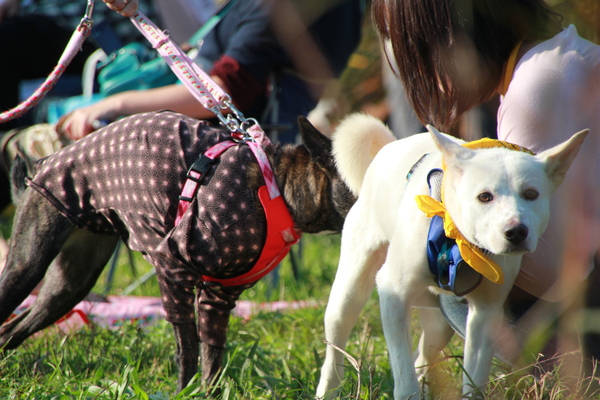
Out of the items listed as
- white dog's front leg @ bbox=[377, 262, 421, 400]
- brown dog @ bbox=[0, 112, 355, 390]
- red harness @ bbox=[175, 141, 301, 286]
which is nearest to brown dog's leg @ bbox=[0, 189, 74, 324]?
brown dog @ bbox=[0, 112, 355, 390]

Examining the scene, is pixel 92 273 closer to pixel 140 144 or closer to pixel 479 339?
pixel 140 144

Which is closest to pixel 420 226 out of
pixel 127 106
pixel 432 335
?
pixel 432 335

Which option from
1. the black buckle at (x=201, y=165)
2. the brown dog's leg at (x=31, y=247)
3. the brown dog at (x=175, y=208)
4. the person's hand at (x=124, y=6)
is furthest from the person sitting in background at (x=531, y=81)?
the brown dog's leg at (x=31, y=247)

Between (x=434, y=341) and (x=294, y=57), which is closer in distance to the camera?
(x=434, y=341)

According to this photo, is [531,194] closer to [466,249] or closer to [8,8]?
[466,249]

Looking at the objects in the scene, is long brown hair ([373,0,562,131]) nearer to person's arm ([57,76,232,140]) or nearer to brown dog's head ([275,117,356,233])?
brown dog's head ([275,117,356,233])

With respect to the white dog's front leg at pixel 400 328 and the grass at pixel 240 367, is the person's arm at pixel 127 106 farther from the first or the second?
the white dog's front leg at pixel 400 328

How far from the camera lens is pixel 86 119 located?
2635 mm

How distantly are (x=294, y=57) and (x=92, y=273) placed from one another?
1403 millimetres

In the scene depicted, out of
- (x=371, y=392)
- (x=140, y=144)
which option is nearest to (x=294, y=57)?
(x=140, y=144)

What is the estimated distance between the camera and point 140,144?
6.62 feet

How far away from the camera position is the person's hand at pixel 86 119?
2.63 m

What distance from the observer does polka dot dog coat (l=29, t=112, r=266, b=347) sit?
6.30 ft

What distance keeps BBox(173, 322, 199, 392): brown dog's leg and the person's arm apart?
3.57 ft
